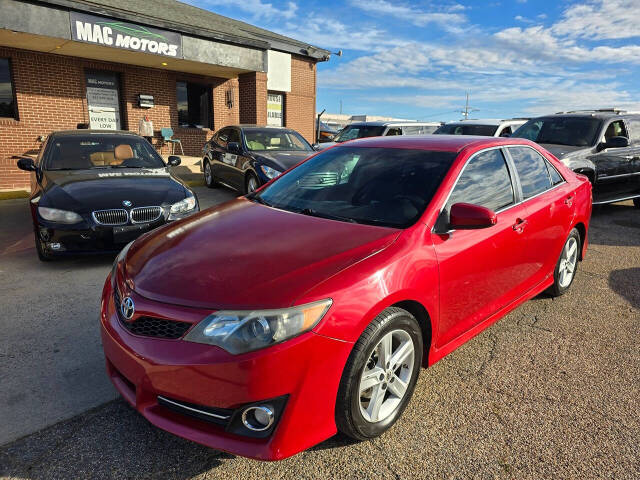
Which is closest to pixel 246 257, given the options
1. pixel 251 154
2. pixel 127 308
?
pixel 127 308

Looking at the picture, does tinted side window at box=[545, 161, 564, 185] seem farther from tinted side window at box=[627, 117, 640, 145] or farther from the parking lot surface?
tinted side window at box=[627, 117, 640, 145]

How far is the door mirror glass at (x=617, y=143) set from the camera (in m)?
7.91

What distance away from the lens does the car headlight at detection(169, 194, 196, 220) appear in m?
5.40

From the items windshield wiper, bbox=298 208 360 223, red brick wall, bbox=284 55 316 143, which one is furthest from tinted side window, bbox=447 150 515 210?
red brick wall, bbox=284 55 316 143

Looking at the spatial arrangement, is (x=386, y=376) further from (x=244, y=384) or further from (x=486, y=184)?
(x=486, y=184)

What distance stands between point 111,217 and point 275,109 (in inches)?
535

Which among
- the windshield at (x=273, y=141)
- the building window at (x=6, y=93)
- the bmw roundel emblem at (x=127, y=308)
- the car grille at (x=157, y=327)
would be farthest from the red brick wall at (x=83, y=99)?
the car grille at (x=157, y=327)

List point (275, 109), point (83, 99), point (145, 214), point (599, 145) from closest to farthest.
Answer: point (145, 214) → point (599, 145) → point (83, 99) → point (275, 109)

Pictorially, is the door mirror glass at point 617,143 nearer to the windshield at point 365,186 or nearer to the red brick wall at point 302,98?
the windshield at point 365,186

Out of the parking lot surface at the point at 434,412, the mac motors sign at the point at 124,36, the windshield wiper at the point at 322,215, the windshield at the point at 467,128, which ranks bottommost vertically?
the parking lot surface at the point at 434,412

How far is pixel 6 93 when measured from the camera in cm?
1136

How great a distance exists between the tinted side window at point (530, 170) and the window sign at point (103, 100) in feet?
39.7

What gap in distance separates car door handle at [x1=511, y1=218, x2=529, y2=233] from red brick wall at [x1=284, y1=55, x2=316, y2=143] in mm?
15218

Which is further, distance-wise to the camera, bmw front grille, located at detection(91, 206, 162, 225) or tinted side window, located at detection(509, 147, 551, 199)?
bmw front grille, located at detection(91, 206, 162, 225)
